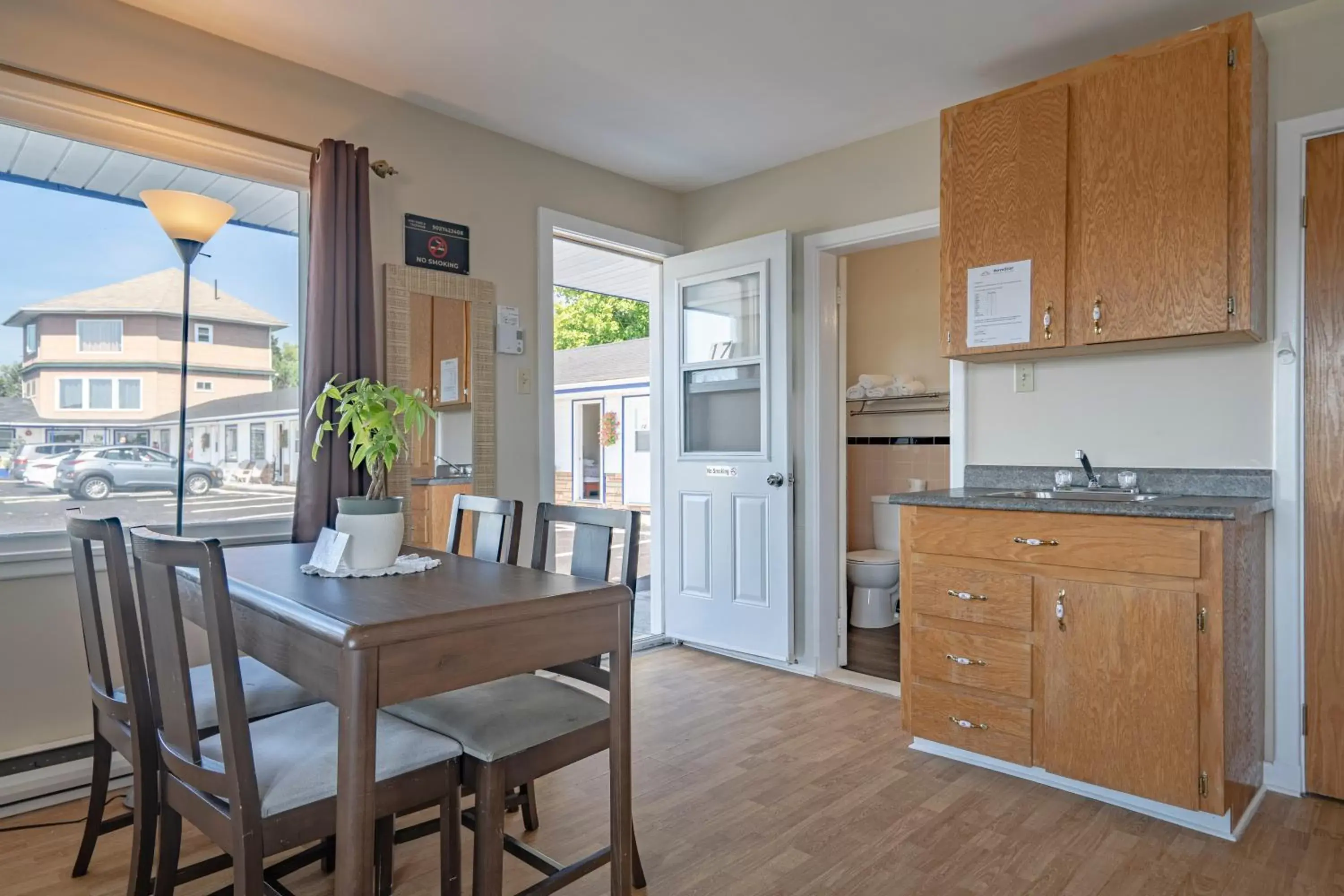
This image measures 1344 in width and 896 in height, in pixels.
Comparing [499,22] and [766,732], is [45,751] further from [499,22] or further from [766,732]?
[499,22]

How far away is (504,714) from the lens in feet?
5.75

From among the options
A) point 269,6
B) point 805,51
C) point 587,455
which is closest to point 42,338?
point 269,6

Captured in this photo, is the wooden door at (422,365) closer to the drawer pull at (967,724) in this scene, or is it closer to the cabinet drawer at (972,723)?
the cabinet drawer at (972,723)

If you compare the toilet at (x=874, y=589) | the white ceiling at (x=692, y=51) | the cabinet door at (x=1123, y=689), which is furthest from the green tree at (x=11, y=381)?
the toilet at (x=874, y=589)

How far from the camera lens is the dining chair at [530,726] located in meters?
1.60

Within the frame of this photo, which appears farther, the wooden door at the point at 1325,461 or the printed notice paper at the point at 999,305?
the printed notice paper at the point at 999,305

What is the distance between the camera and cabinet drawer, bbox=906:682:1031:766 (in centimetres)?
251

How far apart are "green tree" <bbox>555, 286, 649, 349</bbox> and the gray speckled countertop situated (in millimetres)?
12041

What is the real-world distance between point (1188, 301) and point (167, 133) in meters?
3.26

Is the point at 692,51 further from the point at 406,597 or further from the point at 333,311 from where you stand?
the point at 406,597

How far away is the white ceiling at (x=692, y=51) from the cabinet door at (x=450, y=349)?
0.66 meters

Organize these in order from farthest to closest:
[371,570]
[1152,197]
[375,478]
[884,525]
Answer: [884,525]
[1152,197]
[375,478]
[371,570]

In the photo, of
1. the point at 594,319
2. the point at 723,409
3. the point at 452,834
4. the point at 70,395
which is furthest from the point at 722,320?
the point at 594,319

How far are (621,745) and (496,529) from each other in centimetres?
86
